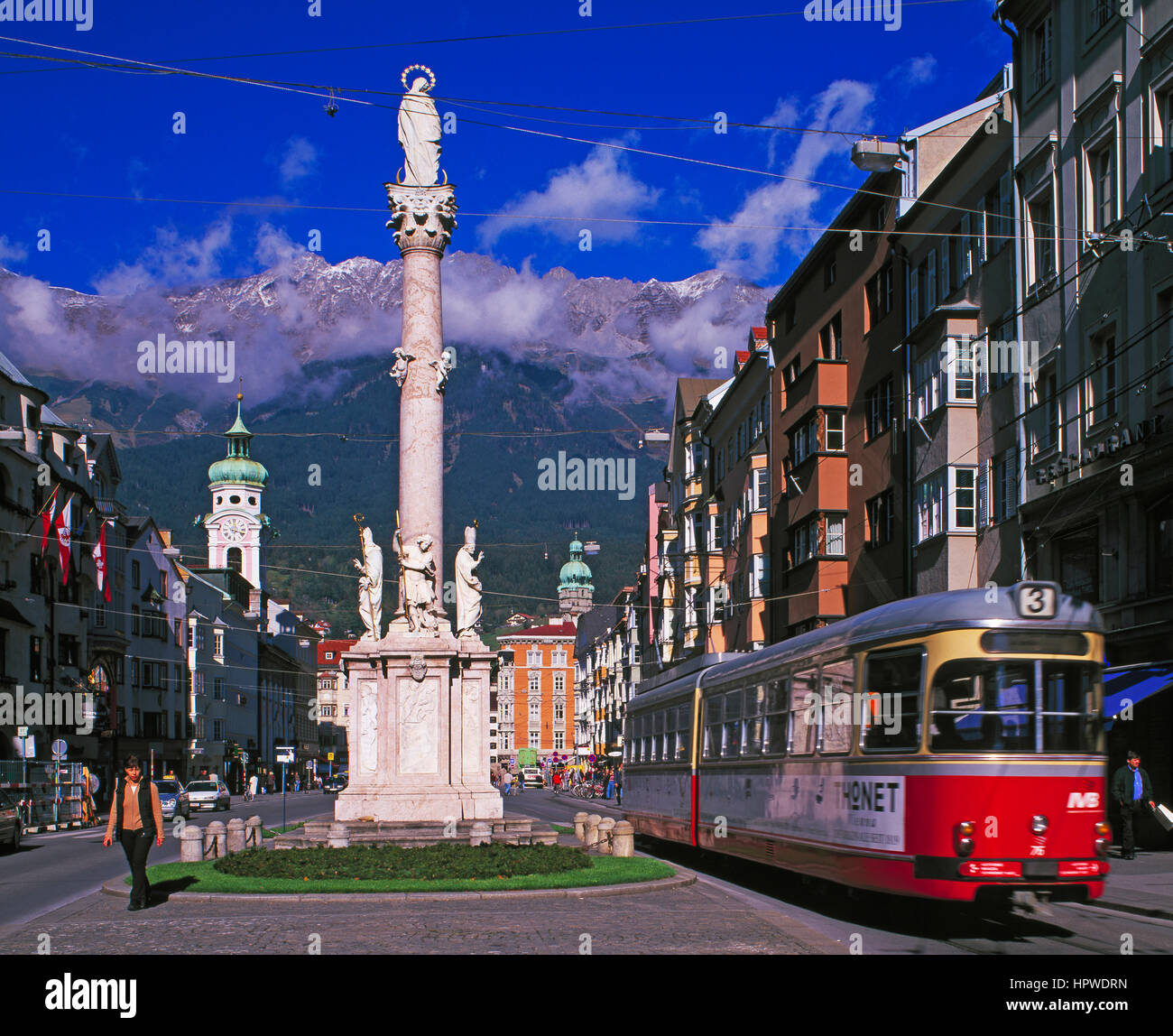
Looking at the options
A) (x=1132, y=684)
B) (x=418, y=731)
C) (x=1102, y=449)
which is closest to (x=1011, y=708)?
(x=1132, y=684)

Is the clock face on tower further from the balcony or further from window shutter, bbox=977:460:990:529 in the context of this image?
window shutter, bbox=977:460:990:529

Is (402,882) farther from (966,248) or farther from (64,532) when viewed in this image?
(64,532)

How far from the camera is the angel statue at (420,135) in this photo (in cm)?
3212

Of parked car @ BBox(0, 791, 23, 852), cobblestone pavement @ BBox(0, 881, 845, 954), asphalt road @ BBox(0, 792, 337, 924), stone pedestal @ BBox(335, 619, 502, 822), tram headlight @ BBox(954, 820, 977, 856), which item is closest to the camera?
cobblestone pavement @ BBox(0, 881, 845, 954)

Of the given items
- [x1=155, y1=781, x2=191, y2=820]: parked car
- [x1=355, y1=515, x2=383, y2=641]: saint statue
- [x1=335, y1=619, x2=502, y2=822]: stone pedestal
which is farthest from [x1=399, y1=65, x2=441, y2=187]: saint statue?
[x1=155, y1=781, x2=191, y2=820]: parked car

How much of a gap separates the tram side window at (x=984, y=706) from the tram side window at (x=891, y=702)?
325 millimetres

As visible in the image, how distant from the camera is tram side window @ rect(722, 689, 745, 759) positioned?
2384cm

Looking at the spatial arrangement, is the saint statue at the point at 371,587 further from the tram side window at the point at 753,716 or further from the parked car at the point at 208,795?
the parked car at the point at 208,795

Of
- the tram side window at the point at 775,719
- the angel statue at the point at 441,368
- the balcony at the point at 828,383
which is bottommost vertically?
the tram side window at the point at 775,719

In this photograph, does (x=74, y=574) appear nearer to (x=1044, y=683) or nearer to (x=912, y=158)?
(x=912, y=158)

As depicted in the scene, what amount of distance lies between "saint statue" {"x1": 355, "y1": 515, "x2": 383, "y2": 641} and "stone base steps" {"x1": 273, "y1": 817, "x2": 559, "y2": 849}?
13.7 ft

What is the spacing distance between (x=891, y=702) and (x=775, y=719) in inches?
188

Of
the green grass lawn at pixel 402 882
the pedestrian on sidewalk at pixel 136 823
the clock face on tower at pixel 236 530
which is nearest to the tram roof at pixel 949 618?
the green grass lawn at pixel 402 882
